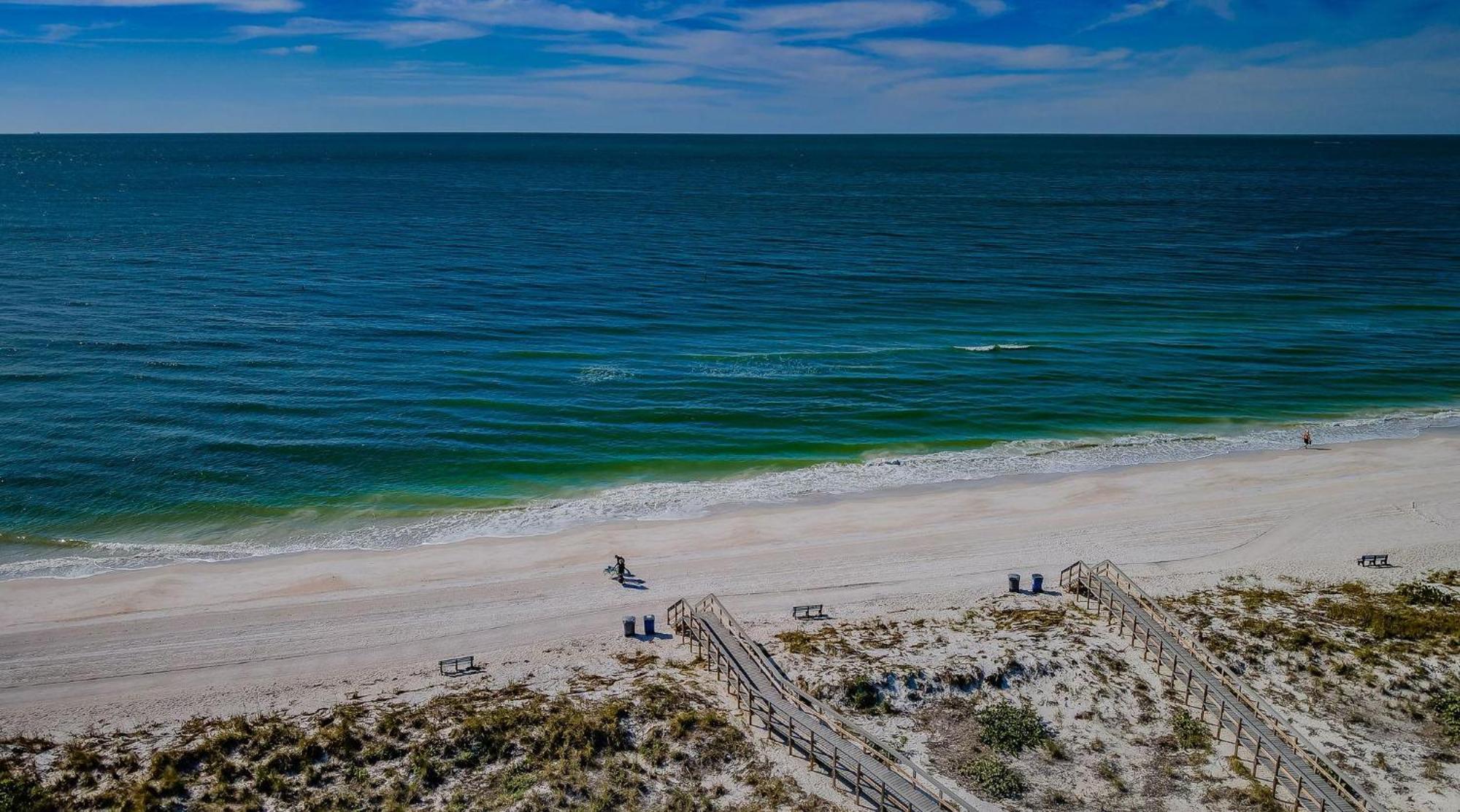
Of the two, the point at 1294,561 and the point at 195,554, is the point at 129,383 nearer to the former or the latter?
the point at 195,554

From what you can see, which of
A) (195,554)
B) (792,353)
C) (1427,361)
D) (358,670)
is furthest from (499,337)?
(1427,361)

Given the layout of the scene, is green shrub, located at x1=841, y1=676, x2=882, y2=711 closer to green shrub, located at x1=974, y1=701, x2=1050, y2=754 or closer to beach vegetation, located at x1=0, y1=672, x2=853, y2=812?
green shrub, located at x1=974, y1=701, x2=1050, y2=754

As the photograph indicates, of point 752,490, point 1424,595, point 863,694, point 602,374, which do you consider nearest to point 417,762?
point 863,694

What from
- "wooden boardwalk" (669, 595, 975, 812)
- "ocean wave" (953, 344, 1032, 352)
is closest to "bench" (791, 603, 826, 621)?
"wooden boardwalk" (669, 595, 975, 812)

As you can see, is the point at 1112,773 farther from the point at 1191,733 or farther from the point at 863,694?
the point at 863,694

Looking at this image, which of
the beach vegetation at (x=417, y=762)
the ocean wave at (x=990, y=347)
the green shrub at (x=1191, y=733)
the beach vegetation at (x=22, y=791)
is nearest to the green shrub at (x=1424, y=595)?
the green shrub at (x=1191, y=733)

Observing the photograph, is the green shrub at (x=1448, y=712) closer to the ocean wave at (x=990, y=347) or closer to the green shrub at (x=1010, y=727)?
the green shrub at (x=1010, y=727)
